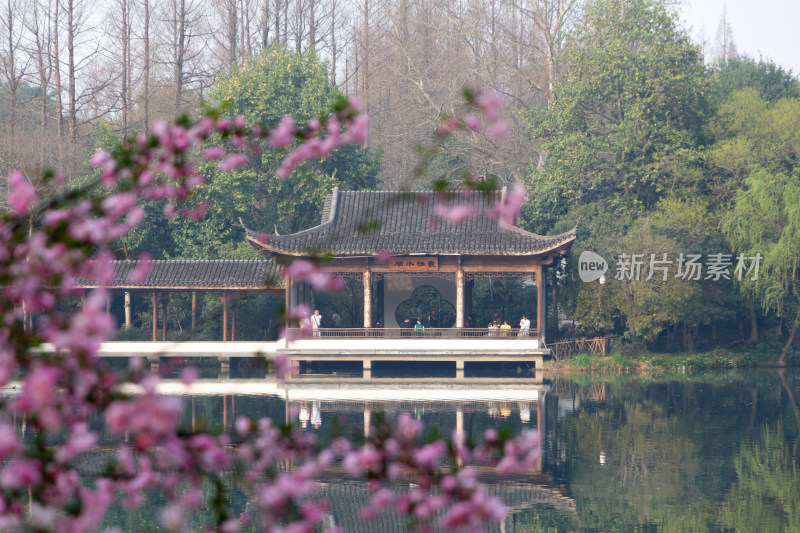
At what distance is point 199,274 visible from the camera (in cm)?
2347

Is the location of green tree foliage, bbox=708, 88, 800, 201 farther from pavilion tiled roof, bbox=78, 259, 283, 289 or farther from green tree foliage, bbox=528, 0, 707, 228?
pavilion tiled roof, bbox=78, 259, 283, 289

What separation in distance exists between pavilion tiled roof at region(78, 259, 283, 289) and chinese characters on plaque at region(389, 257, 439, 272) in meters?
2.86

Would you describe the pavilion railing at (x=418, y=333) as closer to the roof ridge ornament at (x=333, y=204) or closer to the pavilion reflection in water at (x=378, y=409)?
the pavilion reflection in water at (x=378, y=409)

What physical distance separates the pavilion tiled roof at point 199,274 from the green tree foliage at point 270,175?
3914mm

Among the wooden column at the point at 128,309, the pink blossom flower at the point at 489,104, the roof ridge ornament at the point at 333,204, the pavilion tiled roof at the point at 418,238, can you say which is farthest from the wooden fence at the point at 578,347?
the pink blossom flower at the point at 489,104

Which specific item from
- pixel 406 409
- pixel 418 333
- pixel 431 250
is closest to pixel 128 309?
pixel 418 333

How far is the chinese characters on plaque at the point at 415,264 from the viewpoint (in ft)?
74.8

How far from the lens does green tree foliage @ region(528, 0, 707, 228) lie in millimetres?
27719

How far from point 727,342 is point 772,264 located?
290cm

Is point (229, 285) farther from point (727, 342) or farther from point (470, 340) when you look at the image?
point (727, 342)

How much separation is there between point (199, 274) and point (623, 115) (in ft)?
45.9

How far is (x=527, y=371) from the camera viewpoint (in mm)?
22969

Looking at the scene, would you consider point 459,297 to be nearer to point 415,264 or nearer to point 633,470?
point 415,264

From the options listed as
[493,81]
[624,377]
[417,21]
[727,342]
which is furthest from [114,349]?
[417,21]
